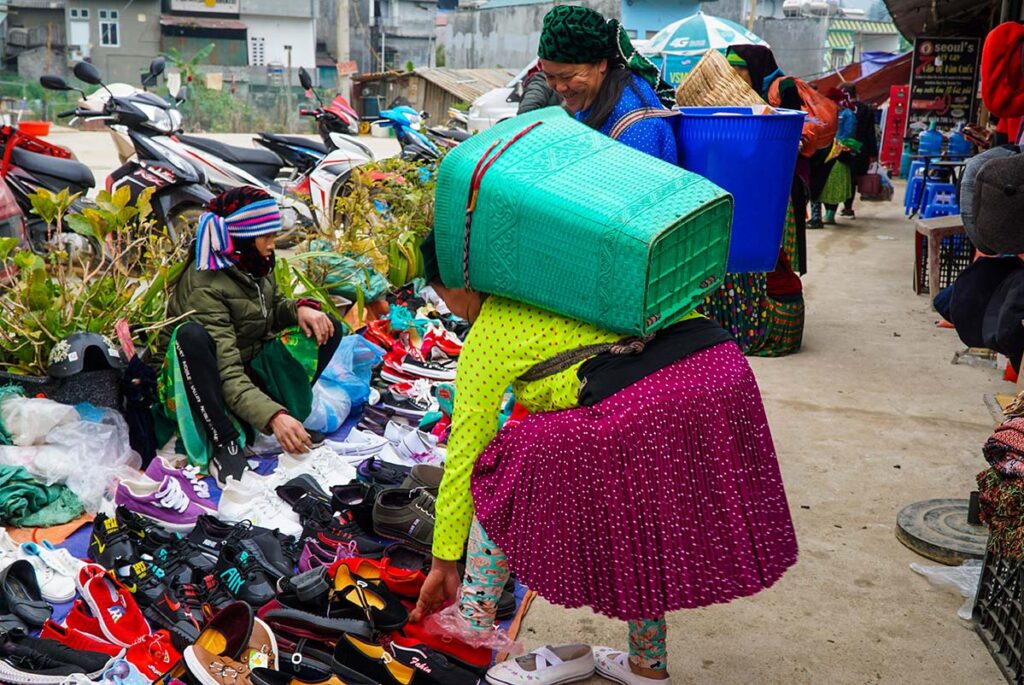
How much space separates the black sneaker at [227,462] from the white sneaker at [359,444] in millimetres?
448

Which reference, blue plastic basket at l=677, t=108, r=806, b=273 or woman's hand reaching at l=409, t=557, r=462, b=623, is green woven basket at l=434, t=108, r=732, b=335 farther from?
blue plastic basket at l=677, t=108, r=806, b=273

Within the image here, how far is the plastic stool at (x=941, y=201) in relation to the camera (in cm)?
903

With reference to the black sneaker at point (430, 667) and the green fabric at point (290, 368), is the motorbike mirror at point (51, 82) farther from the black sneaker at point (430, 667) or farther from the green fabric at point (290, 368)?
the black sneaker at point (430, 667)

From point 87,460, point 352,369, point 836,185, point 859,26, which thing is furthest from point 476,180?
point 859,26

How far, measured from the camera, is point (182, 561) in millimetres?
3146

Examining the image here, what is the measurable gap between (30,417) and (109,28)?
135 ft

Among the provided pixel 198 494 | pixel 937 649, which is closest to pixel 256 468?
pixel 198 494

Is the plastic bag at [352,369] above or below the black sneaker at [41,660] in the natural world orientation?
above

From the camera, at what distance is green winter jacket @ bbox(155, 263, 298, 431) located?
12.7 ft

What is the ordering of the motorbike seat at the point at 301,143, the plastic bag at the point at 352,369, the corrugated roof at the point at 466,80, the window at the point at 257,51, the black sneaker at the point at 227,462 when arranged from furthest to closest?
the window at the point at 257,51
the corrugated roof at the point at 466,80
the motorbike seat at the point at 301,143
the plastic bag at the point at 352,369
the black sneaker at the point at 227,462

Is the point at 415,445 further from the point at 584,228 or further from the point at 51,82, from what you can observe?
the point at 51,82

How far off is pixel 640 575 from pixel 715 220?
2.57 ft

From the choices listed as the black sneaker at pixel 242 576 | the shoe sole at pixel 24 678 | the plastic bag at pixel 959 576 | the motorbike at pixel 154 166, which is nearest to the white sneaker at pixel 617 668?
the black sneaker at pixel 242 576

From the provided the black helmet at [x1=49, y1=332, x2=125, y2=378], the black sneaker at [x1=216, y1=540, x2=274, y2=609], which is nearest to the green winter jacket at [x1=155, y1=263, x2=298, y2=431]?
the black helmet at [x1=49, y1=332, x2=125, y2=378]
